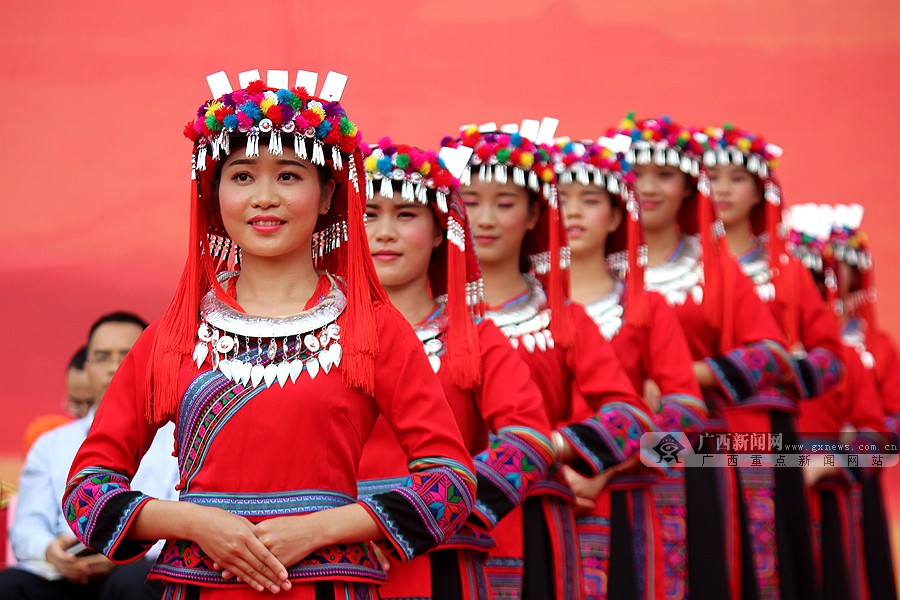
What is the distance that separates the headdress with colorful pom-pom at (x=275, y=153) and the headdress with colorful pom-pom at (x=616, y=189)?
63.1 inches

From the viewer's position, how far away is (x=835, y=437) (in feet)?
17.7

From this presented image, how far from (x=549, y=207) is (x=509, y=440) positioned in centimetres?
90

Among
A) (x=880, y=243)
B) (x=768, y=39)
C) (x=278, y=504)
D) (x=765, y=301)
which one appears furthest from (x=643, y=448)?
(x=880, y=243)

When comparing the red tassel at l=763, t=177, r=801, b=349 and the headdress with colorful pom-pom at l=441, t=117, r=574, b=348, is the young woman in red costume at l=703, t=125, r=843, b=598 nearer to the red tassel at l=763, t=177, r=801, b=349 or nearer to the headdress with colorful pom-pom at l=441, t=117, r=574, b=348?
the red tassel at l=763, t=177, r=801, b=349

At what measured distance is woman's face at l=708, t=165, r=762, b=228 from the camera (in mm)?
5082

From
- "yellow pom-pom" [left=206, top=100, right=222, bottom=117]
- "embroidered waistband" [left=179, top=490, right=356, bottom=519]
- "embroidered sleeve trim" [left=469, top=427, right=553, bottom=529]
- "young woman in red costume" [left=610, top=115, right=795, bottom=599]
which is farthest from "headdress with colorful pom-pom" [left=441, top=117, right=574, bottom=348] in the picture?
"embroidered waistband" [left=179, top=490, right=356, bottom=519]

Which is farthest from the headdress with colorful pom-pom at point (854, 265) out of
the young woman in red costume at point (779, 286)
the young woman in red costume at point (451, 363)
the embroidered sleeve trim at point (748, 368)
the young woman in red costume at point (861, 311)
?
the young woman in red costume at point (451, 363)

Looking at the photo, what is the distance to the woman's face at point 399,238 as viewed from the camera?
3262 mm

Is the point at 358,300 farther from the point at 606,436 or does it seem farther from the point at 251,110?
the point at 606,436

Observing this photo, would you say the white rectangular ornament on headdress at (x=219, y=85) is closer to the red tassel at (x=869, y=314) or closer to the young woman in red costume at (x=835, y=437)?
the young woman in red costume at (x=835, y=437)

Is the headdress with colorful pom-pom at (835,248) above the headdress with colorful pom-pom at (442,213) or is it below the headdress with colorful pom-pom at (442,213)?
above

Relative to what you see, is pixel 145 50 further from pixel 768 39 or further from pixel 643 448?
pixel 768 39

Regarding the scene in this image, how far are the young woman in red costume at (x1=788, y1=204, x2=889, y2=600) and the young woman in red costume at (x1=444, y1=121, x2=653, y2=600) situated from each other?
1.67 m

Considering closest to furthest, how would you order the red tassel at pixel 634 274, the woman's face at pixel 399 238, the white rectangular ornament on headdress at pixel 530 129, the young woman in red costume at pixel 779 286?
the woman's face at pixel 399 238 < the white rectangular ornament on headdress at pixel 530 129 < the red tassel at pixel 634 274 < the young woman in red costume at pixel 779 286
